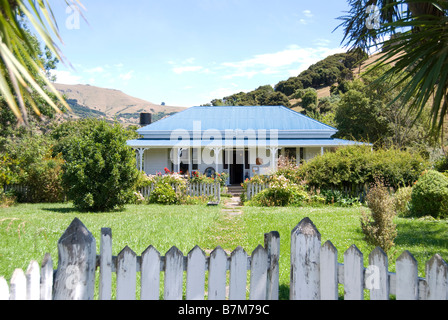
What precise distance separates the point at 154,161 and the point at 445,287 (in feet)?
77.2

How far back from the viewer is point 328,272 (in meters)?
2.37

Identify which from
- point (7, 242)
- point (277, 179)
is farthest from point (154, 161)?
point (7, 242)

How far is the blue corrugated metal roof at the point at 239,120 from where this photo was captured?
25422 millimetres

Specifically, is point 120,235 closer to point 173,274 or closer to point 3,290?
point 3,290

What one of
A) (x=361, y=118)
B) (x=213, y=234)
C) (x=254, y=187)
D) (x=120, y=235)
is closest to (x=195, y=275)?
(x=120, y=235)

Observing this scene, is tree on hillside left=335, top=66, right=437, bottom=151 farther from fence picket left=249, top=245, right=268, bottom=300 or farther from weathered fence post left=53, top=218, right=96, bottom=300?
weathered fence post left=53, top=218, right=96, bottom=300

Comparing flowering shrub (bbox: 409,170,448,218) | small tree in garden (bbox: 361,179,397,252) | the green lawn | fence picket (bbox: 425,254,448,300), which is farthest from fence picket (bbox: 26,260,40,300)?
flowering shrub (bbox: 409,170,448,218)

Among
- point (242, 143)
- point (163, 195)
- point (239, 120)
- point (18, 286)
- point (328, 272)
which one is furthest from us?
point (239, 120)

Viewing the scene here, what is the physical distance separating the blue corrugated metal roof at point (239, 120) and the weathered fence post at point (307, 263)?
906 inches

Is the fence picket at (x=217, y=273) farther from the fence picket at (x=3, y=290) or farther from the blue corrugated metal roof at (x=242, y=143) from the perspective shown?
the blue corrugated metal roof at (x=242, y=143)

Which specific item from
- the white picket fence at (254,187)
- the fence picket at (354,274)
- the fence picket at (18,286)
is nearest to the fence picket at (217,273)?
the fence picket at (354,274)

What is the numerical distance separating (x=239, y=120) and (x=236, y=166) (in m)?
3.69

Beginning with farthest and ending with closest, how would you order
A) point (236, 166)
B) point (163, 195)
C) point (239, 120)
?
point (239, 120) → point (236, 166) → point (163, 195)

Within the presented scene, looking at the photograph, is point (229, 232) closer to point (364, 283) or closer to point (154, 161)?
point (364, 283)
